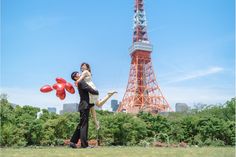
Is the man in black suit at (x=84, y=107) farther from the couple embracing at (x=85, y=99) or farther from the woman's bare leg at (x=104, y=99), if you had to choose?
the woman's bare leg at (x=104, y=99)

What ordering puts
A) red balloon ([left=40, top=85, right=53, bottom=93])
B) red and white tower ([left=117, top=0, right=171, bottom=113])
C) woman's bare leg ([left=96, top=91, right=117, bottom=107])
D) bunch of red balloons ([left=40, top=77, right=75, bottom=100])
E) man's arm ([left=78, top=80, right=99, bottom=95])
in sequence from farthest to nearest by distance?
1. red and white tower ([left=117, top=0, right=171, bottom=113])
2. red balloon ([left=40, top=85, right=53, bottom=93])
3. bunch of red balloons ([left=40, top=77, right=75, bottom=100])
4. woman's bare leg ([left=96, top=91, right=117, bottom=107])
5. man's arm ([left=78, top=80, right=99, bottom=95])

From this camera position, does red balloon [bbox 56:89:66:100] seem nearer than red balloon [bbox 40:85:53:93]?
Yes

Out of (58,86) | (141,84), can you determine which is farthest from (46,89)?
(141,84)

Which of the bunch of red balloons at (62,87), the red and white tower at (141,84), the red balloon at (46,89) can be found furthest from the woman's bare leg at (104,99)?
the red and white tower at (141,84)

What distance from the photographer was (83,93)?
527 centimetres

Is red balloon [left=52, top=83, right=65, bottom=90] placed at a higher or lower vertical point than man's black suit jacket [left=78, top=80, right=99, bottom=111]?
higher

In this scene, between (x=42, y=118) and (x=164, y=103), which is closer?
(x=42, y=118)

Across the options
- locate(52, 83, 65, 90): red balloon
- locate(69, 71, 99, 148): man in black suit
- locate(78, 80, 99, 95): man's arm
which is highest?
locate(52, 83, 65, 90): red balloon

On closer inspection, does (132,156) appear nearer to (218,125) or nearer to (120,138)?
(120,138)

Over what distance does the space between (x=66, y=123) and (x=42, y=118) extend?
3.30 feet

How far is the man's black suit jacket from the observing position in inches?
205

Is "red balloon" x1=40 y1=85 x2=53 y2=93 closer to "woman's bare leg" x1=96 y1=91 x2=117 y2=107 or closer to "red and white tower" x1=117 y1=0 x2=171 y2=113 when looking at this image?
"woman's bare leg" x1=96 y1=91 x2=117 y2=107

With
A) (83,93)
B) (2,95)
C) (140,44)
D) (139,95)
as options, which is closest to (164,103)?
(139,95)

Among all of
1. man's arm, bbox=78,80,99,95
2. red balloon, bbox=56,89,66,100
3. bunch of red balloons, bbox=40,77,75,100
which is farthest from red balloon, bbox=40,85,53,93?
man's arm, bbox=78,80,99,95
